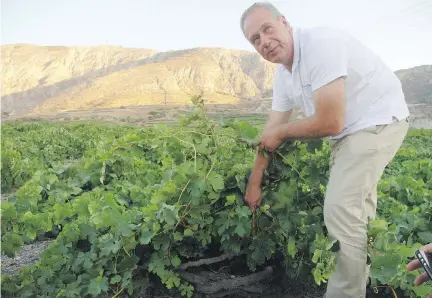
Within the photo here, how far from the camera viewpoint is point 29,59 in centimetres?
15550

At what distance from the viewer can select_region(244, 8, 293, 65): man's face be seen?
279 cm

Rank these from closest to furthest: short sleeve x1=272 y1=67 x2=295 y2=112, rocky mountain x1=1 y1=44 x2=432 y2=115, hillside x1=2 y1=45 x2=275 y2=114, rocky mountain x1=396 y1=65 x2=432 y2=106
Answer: short sleeve x1=272 y1=67 x2=295 y2=112 → rocky mountain x1=396 y1=65 x2=432 y2=106 → rocky mountain x1=1 y1=44 x2=432 y2=115 → hillside x1=2 y1=45 x2=275 y2=114

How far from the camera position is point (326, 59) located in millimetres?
2572

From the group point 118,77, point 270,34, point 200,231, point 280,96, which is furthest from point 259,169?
point 118,77

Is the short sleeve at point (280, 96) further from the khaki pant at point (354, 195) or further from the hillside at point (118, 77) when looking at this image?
the hillside at point (118, 77)

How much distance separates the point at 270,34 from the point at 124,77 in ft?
468

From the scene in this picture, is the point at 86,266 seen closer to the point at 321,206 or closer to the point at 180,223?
the point at 180,223

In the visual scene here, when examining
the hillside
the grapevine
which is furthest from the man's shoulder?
the hillside

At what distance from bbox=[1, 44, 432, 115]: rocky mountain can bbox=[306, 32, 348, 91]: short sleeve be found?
10810 cm

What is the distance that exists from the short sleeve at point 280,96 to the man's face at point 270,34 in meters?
0.30

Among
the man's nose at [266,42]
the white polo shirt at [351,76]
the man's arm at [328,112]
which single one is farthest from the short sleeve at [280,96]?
the man's arm at [328,112]

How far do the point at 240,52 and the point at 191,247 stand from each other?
190 m

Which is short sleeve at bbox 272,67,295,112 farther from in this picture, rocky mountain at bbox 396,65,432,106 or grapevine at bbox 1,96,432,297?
rocky mountain at bbox 396,65,432,106

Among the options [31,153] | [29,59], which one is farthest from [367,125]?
[29,59]
